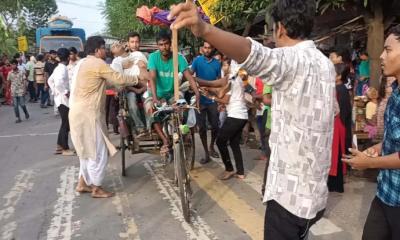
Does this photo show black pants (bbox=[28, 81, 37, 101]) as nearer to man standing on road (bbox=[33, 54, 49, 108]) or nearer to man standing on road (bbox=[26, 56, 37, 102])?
man standing on road (bbox=[26, 56, 37, 102])

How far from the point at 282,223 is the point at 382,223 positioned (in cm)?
77

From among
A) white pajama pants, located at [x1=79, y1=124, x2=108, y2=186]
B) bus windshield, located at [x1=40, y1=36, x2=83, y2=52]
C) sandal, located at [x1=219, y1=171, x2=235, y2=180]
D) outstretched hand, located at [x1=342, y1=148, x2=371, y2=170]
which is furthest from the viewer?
bus windshield, located at [x1=40, y1=36, x2=83, y2=52]

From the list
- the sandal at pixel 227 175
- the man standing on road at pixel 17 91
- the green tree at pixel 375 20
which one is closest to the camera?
the sandal at pixel 227 175

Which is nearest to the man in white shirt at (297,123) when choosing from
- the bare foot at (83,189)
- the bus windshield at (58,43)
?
the bare foot at (83,189)

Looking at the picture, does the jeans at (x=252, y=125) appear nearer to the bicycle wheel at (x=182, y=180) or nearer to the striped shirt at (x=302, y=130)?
the bicycle wheel at (x=182, y=180)

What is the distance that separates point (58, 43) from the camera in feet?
74.8

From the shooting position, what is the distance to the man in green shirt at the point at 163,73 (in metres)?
5.87

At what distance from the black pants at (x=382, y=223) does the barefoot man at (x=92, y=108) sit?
3.53 m

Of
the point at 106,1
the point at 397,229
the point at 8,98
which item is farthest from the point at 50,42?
the point at 397,229

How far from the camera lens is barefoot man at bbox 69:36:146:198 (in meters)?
5.45

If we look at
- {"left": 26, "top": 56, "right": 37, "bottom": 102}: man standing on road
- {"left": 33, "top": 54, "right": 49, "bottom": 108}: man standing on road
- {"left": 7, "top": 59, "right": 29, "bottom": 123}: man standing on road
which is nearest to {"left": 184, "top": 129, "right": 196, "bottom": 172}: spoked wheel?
{"left": 7, "top": 59, "right": 29, "bottom": 123}: man standing on road

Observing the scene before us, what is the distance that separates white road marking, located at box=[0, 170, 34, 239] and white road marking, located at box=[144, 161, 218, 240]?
5.50 ft

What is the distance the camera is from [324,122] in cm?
214

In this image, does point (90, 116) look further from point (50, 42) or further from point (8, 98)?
point (50, 42)
